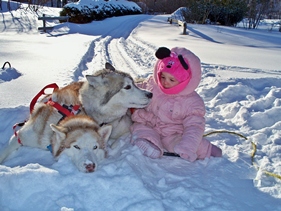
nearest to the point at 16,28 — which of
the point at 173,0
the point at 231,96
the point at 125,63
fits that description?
the point at 125,63

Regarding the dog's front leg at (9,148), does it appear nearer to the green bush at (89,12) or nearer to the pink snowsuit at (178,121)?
the pink snowsuit at (178,121)

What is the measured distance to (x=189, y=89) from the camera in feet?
11.0

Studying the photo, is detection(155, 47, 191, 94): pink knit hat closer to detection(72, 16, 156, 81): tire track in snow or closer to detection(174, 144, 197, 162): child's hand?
detection(174, 144, 197, 162): child's hand

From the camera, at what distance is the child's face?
3361 mm

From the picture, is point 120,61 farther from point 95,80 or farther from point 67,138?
point 67,138

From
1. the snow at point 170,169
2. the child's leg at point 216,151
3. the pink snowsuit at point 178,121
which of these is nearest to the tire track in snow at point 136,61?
the snow at point 170,169

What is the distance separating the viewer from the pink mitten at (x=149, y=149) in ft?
10.4

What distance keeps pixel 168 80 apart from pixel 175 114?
1.39ft

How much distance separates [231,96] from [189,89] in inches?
75.4

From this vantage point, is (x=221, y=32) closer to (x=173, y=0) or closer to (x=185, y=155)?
(x=185, y=155)

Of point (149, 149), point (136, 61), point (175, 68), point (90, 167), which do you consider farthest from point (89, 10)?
point (90, 167)

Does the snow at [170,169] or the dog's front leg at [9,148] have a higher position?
the snow at [170,169]

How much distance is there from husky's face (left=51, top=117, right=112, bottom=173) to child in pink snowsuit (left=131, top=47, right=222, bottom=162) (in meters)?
0.56

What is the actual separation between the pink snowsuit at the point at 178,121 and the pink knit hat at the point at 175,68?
0.07 meters
